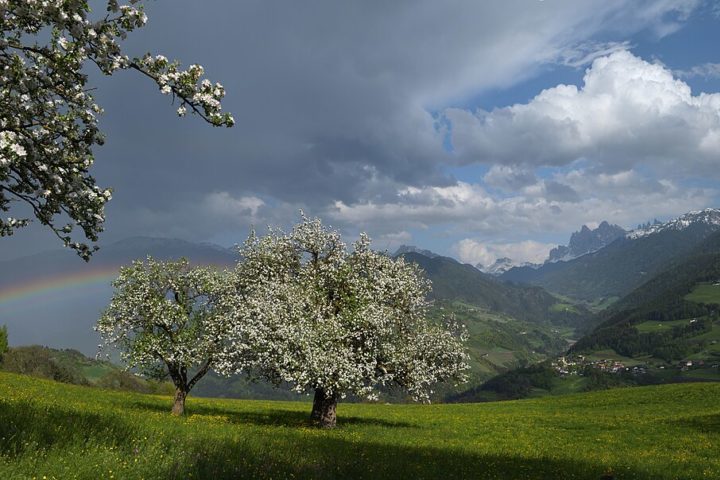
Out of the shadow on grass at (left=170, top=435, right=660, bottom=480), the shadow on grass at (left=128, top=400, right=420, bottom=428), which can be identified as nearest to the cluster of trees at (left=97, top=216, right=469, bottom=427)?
the shadow on grass at (left=128, top=400, right=420, bottom=428)

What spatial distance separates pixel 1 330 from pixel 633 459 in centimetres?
7637

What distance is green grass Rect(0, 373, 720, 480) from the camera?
9406 mm

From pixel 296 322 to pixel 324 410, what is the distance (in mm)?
6724

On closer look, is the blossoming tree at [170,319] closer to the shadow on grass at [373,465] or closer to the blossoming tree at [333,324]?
the blossoming tree at [333,324]

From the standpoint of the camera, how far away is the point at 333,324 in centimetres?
2778

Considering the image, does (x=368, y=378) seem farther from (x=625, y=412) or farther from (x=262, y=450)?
(x=625, y=412)

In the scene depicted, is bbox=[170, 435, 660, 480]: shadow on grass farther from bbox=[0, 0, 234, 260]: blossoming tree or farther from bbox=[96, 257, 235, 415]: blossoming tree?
bbox=[96, 257, 235, 415]: blossoming tree

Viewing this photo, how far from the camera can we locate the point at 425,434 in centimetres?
2995

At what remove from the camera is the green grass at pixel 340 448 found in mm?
9406

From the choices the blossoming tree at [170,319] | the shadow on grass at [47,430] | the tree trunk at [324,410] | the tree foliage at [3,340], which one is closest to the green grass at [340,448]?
the shadow on grass at [47,430]

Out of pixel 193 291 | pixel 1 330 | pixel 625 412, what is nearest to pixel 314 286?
pixel 193 291

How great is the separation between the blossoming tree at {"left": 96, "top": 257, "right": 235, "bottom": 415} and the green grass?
769 cm

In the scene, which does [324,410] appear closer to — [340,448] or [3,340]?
[340,448]

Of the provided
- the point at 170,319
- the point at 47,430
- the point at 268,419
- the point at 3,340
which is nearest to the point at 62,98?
the point at 47,430
